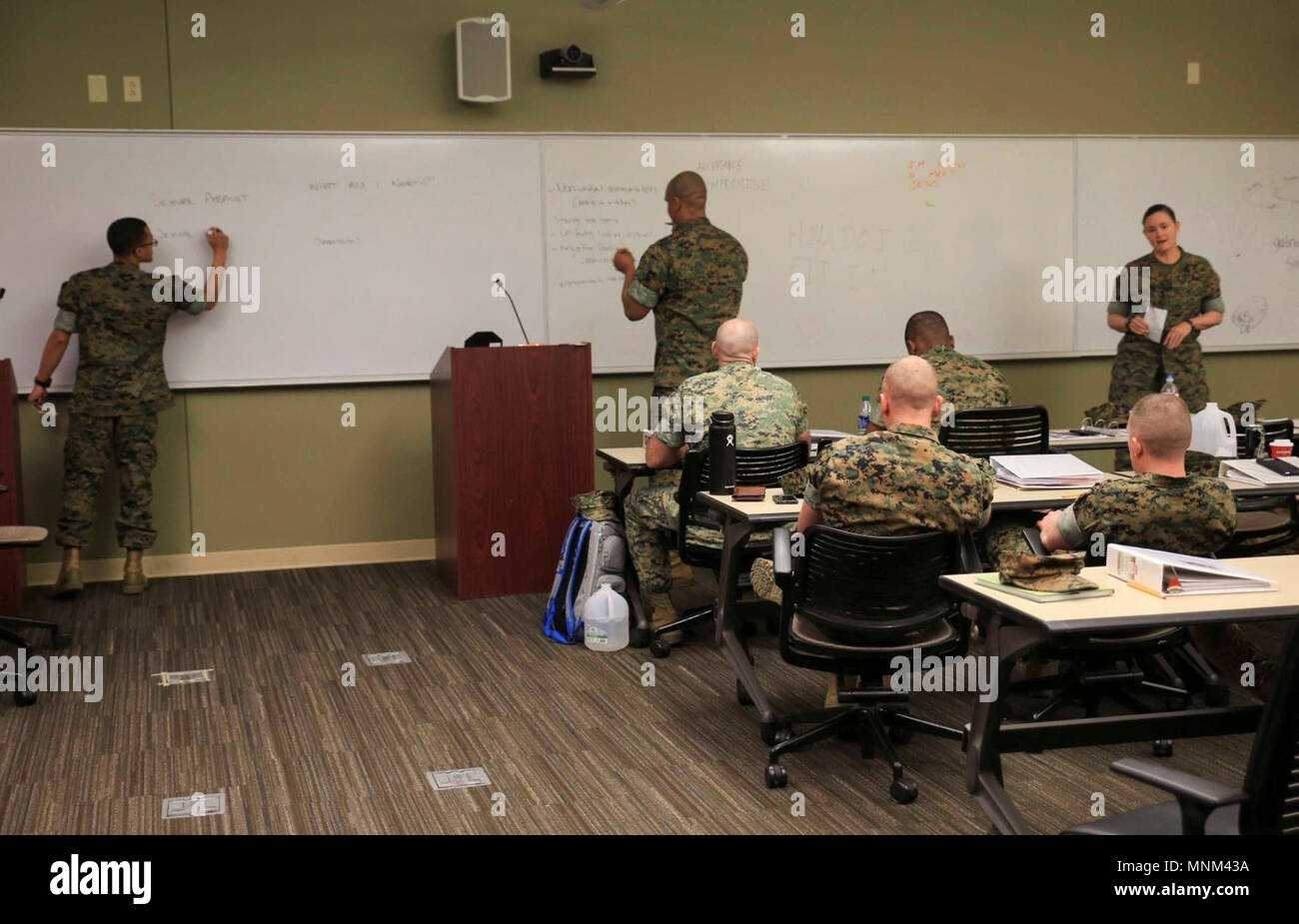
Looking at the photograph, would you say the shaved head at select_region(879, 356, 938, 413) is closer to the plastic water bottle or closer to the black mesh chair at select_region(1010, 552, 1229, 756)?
the black mesh chair at select_region(1010, 552, 1229, 756)

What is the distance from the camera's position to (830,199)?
7.11 meters

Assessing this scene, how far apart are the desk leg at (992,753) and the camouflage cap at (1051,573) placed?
0.37ft

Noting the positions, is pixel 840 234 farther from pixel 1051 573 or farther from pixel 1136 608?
pixel 1136 608

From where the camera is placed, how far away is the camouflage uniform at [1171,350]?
21.6 ft

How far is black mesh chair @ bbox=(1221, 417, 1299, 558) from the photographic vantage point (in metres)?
4.85

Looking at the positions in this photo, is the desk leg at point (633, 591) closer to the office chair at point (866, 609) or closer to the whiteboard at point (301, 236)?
the office chair at point (866, 609)

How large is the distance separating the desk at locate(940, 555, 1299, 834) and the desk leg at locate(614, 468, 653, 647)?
86.4 inches

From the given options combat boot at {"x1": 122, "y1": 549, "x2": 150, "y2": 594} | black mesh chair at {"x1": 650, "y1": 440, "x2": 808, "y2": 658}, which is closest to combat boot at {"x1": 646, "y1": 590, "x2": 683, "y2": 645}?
black mesh chair at {"x1": 650, "y1": 440, "x2": 808, "y2": 658}

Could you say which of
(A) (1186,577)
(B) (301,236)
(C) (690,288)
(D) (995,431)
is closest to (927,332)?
(D) (995,431)

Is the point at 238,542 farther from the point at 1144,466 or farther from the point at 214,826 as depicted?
the point at 1144,466

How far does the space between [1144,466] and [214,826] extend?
2515 millimetres

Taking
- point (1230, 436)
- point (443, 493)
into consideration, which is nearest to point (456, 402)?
point (443, 493)

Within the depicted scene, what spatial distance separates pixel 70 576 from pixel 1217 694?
4.79m
